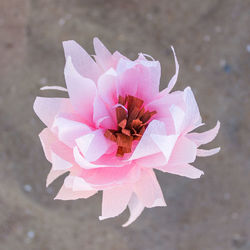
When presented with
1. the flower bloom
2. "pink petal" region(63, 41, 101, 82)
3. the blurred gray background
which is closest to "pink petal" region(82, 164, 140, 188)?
the flower bloom

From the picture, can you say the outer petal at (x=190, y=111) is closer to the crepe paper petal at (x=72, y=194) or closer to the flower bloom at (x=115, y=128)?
the flower bloom at (x=115, y=128)

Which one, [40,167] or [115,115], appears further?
[40,167]

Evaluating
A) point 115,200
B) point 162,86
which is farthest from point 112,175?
point 162,86

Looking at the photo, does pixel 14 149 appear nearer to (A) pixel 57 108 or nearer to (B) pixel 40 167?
(B) pixel 40 167

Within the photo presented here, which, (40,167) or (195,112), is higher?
(195,112)

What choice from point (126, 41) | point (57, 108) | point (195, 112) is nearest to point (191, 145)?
point (195, 112)

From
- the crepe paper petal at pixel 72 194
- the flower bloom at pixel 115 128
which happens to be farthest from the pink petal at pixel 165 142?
the crepe paper petal at pixel 72 194

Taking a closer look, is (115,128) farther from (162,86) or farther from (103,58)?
(162,86)
